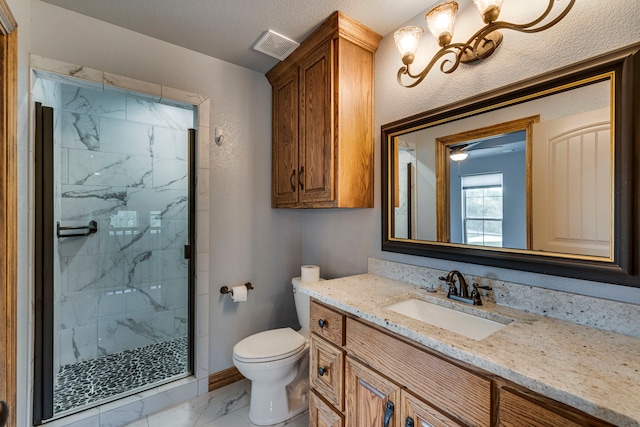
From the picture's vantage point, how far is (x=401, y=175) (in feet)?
5.49

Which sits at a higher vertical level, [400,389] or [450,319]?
[450,319]

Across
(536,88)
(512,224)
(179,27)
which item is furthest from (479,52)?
(179,27)

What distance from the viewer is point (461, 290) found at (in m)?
1.28

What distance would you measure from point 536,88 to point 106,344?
3370 millimetres

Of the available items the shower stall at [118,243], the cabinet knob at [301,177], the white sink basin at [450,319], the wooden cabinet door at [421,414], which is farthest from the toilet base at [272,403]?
the cabinet knob at [301,177]

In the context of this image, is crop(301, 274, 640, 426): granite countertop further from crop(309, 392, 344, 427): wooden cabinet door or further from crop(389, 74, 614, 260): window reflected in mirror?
crop(309, 392, 344, 427): wooden cabinet door

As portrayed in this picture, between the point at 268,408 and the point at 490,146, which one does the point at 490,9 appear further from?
the point at 268,408

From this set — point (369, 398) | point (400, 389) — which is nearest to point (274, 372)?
point (369, 398)

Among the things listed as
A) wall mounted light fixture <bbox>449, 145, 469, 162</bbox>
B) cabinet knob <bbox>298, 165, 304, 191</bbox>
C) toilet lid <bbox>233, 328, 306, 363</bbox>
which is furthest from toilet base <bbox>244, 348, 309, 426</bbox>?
wall mounted light fixture <bbox>449, 145, 469, 162</bbox>

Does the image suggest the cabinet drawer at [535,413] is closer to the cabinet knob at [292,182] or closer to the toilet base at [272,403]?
the toilet base at [272,403]

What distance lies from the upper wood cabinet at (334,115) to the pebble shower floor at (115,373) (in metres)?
1.64

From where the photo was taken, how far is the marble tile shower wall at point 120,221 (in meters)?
2.29

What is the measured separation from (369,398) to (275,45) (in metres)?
2.02

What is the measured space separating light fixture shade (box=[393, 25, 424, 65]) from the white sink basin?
119 centimetres
